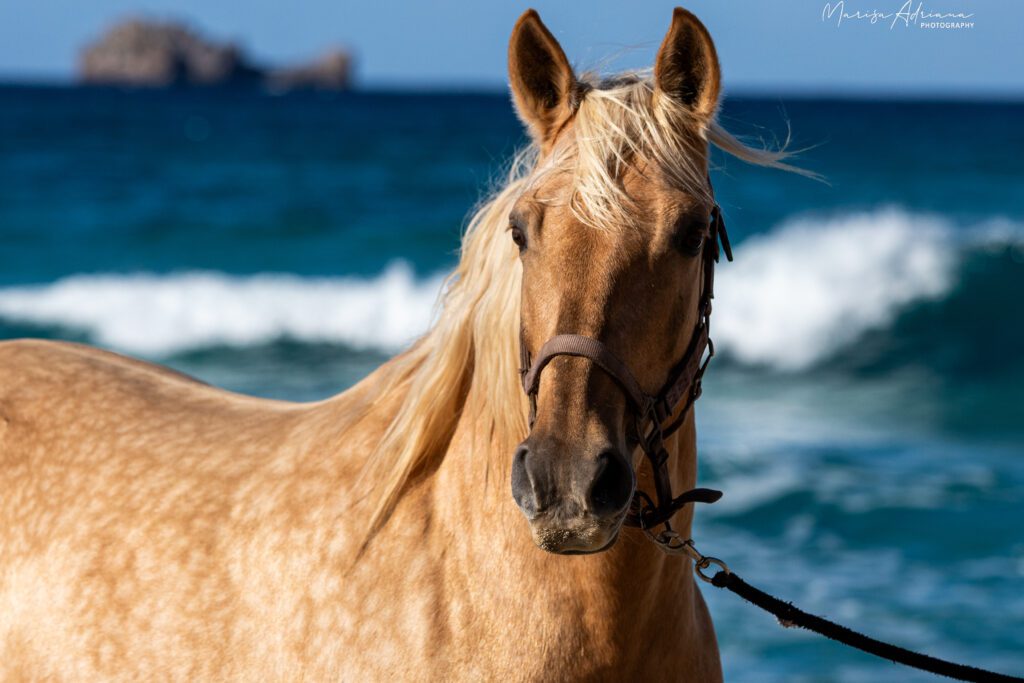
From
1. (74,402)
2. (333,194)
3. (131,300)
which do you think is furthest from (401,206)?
(74,402)

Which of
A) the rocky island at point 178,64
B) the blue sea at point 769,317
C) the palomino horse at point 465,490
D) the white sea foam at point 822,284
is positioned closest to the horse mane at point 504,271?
the palomino horse at point 465,490

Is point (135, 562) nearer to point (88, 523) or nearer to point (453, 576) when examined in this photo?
point (88, 523)

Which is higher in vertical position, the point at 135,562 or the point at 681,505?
the point at 681,505

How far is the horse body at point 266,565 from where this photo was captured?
2.00 meters

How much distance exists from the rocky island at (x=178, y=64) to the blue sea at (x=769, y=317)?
6582 cm

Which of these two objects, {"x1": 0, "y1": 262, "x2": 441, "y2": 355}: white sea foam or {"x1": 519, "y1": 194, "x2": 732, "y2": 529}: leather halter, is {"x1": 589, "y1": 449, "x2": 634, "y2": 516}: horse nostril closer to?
{"x1": 519, "y1": 194, "x2": 732, "y2": 529}: leather halter

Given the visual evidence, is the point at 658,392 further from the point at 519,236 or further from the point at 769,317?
the point at 769,317

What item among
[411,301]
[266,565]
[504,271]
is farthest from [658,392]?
[411,301]

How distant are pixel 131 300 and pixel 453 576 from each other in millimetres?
12356

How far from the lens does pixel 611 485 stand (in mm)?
1688

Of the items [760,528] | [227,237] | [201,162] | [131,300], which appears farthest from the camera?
[201,162]

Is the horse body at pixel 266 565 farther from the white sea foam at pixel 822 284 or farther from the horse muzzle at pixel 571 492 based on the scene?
the white sea foam at pixel 822 284

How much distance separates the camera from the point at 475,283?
7.23ft

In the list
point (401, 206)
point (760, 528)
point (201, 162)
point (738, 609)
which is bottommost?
point (738, 609)
